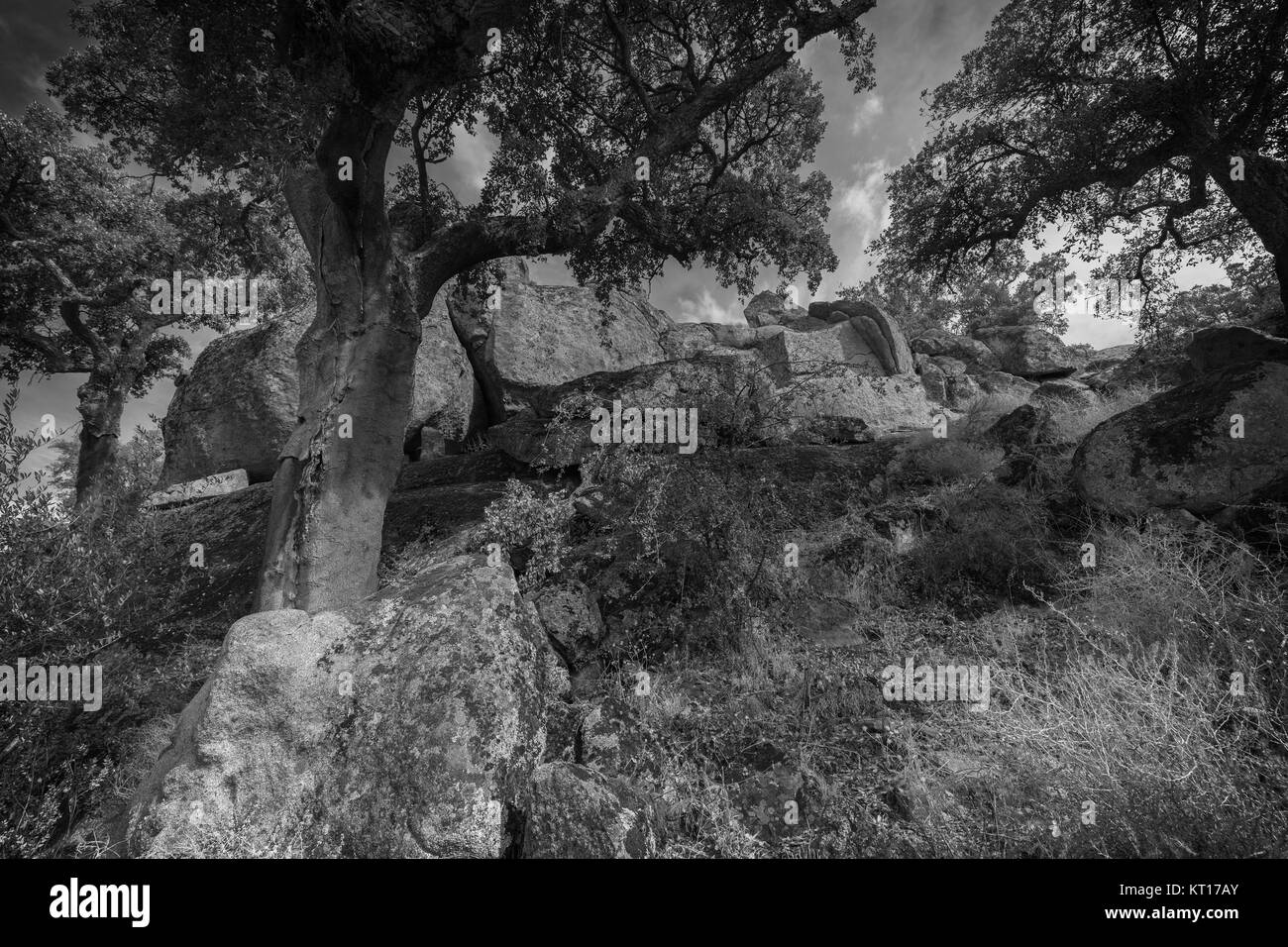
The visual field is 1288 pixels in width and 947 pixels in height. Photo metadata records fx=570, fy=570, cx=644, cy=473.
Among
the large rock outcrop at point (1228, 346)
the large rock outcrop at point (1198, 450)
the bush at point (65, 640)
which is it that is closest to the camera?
the bush at point (65, 640)

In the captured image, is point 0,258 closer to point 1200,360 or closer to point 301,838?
point 301,838

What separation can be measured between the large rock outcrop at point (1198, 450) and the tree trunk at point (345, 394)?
8.21 meters

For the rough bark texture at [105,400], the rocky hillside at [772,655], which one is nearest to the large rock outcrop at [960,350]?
the rocky hillside at [772,655]

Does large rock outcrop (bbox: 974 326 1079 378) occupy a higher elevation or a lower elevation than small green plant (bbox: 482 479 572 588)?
higher

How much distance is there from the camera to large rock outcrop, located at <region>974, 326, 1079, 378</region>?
23438 mm

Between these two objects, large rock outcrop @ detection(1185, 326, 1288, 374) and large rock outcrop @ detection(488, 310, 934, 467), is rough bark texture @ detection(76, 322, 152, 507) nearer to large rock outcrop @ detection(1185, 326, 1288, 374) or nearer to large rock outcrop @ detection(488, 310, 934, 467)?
large rock outcrop @ detection(488, 310, 934, 467)

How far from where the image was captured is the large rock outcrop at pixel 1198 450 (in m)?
5.77

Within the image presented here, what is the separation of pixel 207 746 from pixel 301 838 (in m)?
0.89

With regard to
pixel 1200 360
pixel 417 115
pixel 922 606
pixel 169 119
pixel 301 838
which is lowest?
pixel 301 838

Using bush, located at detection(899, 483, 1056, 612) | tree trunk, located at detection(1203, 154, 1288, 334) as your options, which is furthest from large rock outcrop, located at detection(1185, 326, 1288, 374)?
bush, located at detection(899, 483, 1056, 612)

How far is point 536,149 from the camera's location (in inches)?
356

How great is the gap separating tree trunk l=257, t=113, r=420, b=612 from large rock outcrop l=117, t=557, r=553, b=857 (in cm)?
175

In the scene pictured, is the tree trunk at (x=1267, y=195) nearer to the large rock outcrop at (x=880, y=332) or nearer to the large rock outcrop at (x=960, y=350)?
the large rock outcrop at (x=880, y=332)
